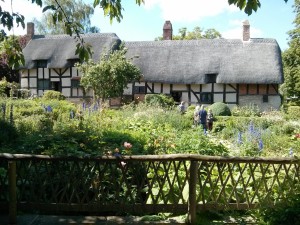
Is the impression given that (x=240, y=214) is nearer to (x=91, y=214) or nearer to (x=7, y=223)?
(x=91, y=214)

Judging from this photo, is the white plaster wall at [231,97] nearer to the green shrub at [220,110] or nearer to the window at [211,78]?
the window at [211,78]

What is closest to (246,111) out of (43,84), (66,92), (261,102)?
(261,102)

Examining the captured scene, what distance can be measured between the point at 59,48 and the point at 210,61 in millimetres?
11465

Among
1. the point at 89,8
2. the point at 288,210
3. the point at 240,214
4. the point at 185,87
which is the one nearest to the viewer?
the point at 288,210

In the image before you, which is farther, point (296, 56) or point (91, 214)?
point (296, 56)

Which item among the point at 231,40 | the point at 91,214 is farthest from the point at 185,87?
the point at 91,214

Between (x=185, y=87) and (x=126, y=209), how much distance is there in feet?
67.0

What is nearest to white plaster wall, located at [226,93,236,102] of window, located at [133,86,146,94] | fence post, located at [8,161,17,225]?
window, located at [133,86,146,94]

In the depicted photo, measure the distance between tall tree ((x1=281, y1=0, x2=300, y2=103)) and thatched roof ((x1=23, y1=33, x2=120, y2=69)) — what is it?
1338 centimetres

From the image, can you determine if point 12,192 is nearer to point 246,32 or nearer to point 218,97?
point 218,97

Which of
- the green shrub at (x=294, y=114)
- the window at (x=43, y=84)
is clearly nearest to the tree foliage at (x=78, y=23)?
the green shrub at (x=294, y=114)

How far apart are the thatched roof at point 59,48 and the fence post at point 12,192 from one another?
71.9ft

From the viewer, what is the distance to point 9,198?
4125 millimetres

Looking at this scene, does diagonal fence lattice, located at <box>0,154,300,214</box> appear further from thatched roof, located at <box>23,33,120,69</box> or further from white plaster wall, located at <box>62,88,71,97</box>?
white plaster wall, located at <box>62,88,71,97</box>
